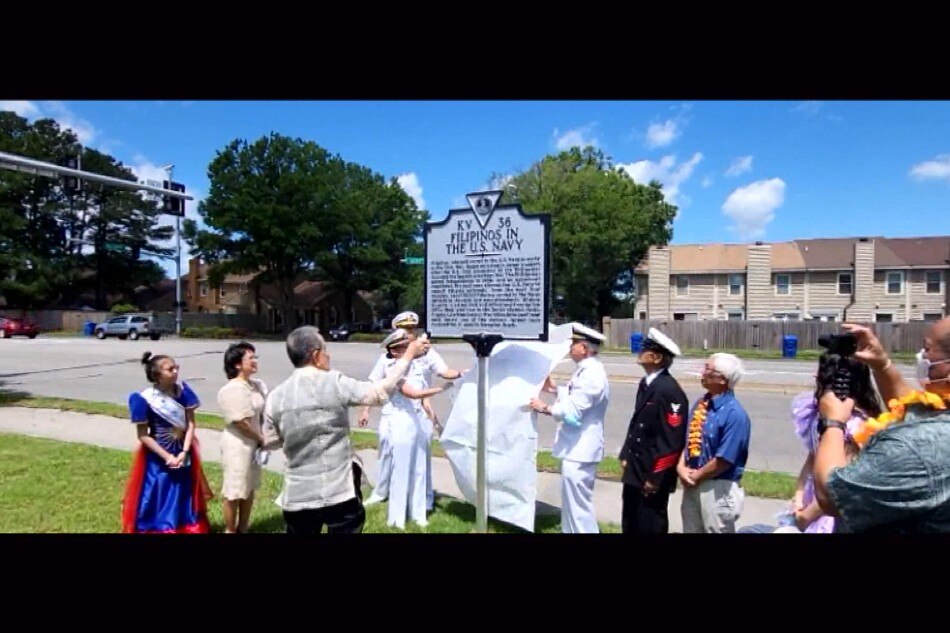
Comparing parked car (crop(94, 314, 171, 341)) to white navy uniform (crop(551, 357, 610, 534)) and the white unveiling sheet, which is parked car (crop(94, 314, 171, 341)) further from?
white navy uniform (crop(551, 357, 610, 534))

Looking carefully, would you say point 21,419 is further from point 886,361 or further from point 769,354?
point 769,354

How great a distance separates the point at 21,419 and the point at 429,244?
8988mm

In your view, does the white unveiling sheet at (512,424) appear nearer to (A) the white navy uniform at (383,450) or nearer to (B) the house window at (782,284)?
(A) the white navy uniform at (383,450)

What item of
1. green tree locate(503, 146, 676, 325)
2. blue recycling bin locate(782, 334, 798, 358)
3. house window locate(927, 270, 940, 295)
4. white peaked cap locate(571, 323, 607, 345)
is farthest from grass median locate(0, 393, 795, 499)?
house window locate(927, 270, 940, 295)

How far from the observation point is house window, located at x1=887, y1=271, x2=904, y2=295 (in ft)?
122

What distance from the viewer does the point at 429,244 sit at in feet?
15.7

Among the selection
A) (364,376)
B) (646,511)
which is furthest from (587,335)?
(364,376)

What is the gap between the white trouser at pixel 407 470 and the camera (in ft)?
16.5

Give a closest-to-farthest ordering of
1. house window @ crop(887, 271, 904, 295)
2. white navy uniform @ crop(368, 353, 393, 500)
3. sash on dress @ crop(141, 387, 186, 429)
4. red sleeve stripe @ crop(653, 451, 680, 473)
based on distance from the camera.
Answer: red sleeve stripe @ crop(653, 451, 680, 473) < sash on dress @ crop(141, 387, 186, 429) < white navy uniform @ crop(368, 353, 393, 500) < house window @ crop(887, 271, 904, 295)

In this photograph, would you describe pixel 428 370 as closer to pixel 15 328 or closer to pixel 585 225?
pixel 585 225

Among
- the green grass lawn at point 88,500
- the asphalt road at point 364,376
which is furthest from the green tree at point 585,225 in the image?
the green grass lawn at point 88,500

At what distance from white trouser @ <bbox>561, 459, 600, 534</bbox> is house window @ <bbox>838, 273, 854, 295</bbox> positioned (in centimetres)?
4096

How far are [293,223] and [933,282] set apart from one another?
44350 mm

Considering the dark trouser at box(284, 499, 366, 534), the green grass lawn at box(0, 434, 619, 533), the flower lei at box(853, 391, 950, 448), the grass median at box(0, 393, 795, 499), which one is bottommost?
the green grass lawn at box(0, 434, 619, 533)
